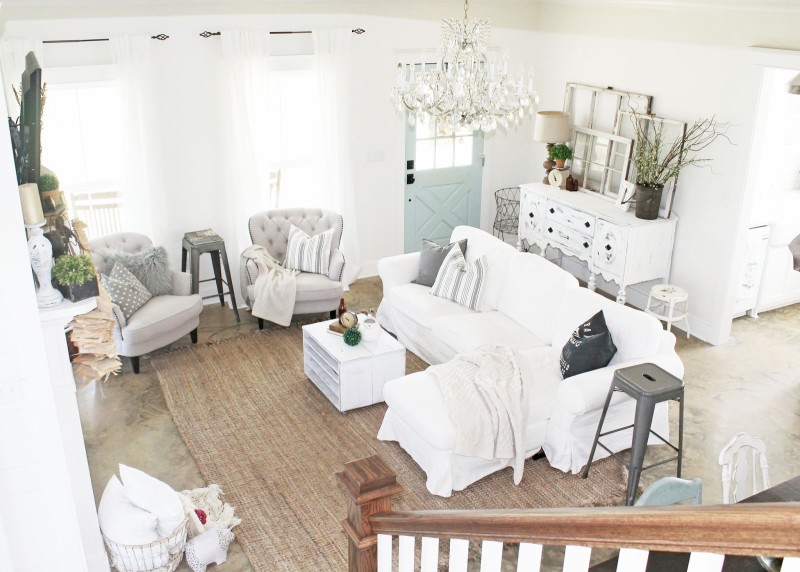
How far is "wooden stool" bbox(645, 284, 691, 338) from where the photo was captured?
627cm

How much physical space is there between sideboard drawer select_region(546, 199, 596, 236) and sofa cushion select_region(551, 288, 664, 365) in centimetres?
172

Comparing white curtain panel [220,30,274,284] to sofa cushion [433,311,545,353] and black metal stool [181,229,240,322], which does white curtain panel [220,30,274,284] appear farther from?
sofa cushion [433,311,545,353]

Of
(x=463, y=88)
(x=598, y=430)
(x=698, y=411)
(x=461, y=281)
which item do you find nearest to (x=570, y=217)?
(x=461, y=281)

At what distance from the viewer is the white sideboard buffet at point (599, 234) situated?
649 cm

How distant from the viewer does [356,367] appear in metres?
5.28

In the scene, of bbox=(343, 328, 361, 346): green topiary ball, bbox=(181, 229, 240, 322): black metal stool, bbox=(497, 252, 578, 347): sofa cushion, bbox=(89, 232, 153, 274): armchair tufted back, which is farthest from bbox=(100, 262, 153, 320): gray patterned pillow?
bbox=(497, 252, 578, 347): sofa cushion

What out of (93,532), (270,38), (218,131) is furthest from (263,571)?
(270,38)

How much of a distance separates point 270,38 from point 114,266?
2.45 meters

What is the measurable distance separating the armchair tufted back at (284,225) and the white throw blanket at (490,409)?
2.59 m

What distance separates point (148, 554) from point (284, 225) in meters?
3.72

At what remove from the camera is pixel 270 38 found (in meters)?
6.65

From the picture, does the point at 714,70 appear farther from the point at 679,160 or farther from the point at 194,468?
the point at 194,468

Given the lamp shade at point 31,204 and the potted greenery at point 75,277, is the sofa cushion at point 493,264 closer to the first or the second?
the potted greenery at point 75,277

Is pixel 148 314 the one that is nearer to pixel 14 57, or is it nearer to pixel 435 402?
pixel 14 57
